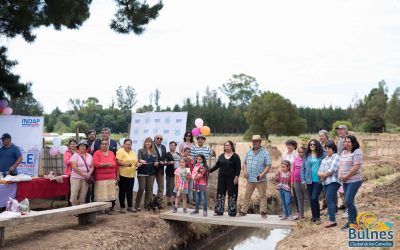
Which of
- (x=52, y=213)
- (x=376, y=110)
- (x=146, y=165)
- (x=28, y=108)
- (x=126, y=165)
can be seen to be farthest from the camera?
(x=28, y=108)

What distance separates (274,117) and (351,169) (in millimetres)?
34958

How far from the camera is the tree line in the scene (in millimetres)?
41188

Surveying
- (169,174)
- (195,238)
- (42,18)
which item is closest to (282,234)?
(195,238)

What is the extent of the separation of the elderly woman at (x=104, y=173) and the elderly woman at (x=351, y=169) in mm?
3995

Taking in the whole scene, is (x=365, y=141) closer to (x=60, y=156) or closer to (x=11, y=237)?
(x=60, y=156)

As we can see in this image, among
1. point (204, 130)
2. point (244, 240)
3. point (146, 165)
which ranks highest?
point (204, 130)

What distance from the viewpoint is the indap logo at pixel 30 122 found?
32.8 ft

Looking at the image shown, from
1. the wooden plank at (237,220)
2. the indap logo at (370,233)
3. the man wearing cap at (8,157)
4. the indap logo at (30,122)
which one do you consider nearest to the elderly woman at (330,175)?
the indap logo at (370,233)

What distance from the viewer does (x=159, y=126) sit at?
10523 mm

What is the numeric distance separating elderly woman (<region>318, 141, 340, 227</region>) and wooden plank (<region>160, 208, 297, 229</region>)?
772 millimetres

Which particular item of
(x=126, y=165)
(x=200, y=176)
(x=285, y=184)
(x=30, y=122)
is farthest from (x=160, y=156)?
(x=30, y=122)

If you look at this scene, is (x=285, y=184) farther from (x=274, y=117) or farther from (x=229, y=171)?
(x=274, y=117)

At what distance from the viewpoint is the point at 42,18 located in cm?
835

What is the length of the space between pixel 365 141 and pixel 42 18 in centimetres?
2149
